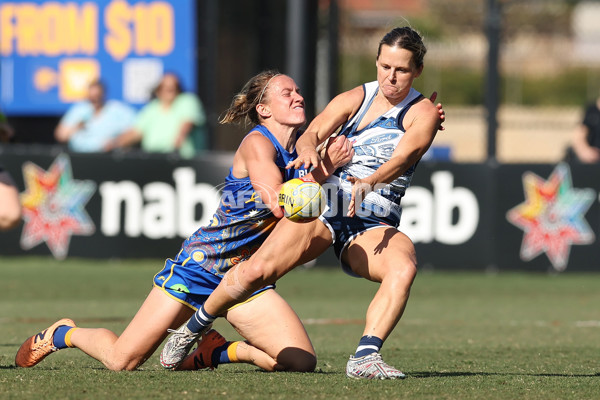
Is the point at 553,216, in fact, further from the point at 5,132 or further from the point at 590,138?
the point at 5,132

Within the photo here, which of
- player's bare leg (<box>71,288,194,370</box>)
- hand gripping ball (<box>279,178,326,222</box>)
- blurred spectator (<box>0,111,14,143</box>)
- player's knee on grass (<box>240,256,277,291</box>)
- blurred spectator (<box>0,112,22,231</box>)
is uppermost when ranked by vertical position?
blurred spectator (<box>0,111,14,143</box>)

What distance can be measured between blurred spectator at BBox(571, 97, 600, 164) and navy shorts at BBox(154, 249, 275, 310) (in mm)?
8542

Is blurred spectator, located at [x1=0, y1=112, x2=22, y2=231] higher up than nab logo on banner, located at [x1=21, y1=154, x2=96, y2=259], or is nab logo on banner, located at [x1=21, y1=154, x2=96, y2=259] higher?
blurred spectator, located at [x1=0, y1=112, x2=22, y2=231]

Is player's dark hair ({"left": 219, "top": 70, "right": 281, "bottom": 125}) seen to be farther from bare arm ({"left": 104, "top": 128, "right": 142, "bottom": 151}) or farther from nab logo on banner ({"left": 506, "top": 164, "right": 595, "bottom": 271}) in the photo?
bare arm ({"left": 104, "top": 128, "right": 142, "bottom": 151})

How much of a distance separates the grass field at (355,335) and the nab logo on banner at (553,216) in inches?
13.0

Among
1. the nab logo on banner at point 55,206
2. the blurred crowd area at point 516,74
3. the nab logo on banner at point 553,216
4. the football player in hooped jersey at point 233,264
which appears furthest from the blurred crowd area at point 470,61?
the football player in hooped jersey at point 233,264

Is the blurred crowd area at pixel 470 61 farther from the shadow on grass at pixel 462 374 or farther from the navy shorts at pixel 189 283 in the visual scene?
the shadow on grass at pixel 462 374

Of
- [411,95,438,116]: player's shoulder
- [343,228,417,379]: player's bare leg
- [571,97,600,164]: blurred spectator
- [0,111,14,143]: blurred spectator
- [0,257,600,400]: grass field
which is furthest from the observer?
[571,97,600,164]: blurred spectator

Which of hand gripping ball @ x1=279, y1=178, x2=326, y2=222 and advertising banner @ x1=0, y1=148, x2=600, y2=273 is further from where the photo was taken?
advertising banner @ x1=0, y1=148, x2=600, y2=273

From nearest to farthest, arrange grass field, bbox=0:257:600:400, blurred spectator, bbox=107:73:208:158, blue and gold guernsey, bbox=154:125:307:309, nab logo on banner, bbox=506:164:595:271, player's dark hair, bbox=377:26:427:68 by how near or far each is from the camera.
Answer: grass field, bbox=0:257:600:400
player's dark hair, bbox=377:26:427:68
blue and gold guernsey, bbox=154:125:307:309
nab logo on banner, bbox=506:164:595:271
blurred spectator, bbox=107:73:208:158

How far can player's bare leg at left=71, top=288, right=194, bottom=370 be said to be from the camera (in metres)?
5.98

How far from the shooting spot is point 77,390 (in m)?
5.20

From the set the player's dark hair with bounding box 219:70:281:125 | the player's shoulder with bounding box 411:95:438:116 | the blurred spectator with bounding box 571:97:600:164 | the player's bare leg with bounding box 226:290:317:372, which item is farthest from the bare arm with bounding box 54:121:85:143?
the player's shoulder with bounding box 411:95:438:116

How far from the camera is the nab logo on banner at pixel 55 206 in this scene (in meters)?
13.0
